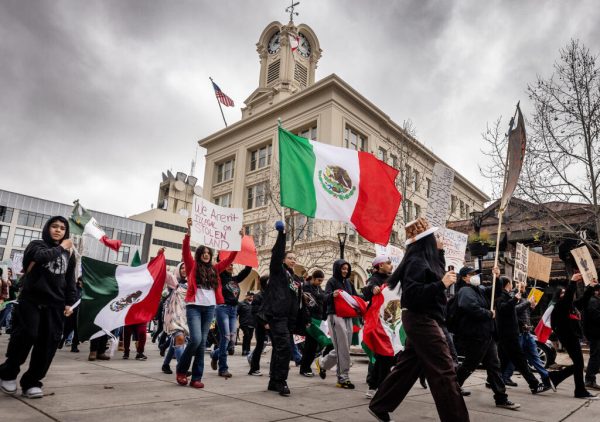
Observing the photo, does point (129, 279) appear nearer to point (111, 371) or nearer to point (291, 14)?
point (111, 371)

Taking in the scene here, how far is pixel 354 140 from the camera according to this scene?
32.1m

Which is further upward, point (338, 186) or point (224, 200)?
point (224, 200)

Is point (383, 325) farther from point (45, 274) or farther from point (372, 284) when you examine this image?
point (45, 274)

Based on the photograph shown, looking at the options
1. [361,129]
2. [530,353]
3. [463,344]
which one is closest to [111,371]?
[463,344]

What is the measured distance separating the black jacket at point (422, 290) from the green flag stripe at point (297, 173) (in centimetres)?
255

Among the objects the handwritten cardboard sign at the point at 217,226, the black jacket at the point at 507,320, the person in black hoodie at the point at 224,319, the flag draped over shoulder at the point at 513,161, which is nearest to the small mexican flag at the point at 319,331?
the person in black hoodie at the point at 224,319

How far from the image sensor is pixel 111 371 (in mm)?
6715

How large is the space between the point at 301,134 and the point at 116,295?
26151mm

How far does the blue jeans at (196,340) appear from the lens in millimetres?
5461

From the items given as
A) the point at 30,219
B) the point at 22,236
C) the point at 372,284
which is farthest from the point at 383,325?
the point at 30,219

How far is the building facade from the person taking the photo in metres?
67.6

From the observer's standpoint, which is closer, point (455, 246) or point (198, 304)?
point (198, 304)

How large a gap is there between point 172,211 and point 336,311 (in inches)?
3180

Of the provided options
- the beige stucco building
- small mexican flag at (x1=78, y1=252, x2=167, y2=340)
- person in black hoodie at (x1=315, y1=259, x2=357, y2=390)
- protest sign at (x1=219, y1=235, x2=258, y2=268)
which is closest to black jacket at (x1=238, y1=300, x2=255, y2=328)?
small mexican flag at (x1=78, y1=252, x2=167, y2=340)
